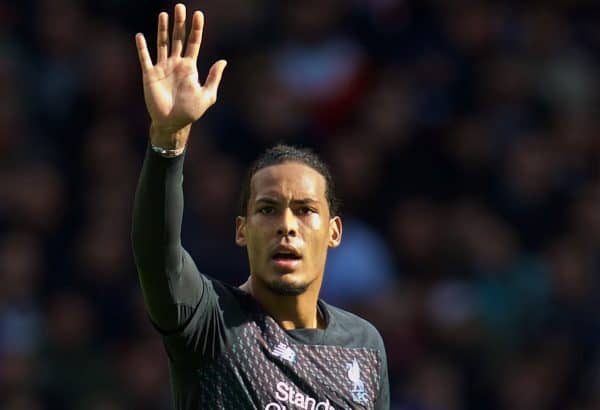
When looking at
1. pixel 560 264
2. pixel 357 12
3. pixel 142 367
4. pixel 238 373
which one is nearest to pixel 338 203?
pixel 238 373

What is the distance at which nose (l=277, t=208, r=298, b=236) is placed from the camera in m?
4.73

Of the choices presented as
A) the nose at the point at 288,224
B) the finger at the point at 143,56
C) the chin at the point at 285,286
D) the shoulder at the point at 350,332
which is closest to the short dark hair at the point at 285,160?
the nose at the point at 288,224

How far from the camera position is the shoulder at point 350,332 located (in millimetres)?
4934

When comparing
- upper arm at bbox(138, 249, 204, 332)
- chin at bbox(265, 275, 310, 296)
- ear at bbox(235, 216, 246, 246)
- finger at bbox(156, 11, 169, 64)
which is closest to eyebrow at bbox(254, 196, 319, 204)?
ear at bbox(235, 216, 246, 246)

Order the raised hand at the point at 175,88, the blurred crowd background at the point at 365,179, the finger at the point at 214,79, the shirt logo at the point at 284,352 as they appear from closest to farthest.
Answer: the raised hand at the point at 175,88 < the finger at the point at 214,79 < the shirt logo at the point at 284,352 < the blurred crowd background at the point at 365,179

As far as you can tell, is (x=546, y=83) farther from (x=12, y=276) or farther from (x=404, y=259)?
(x=12, y=276)

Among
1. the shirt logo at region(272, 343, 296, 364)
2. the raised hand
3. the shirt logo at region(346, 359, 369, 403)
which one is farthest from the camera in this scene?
the shirt logo at region(346, 359, 369, 403)

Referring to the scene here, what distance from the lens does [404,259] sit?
971 cm

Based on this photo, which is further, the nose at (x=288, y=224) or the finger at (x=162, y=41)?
the nose at (x=288, y=224)

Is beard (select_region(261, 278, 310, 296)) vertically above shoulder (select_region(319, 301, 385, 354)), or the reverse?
beard (select_region(261, 278, 310, 296))

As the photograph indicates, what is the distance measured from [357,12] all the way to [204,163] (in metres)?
1.85

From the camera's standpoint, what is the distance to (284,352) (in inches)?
185

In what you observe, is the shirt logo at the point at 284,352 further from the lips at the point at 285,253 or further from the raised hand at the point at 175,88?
the raised hand at the point at 175,88

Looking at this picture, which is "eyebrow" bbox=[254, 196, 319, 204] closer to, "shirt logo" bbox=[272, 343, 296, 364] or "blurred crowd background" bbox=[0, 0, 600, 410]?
"shirt logo" bbox=[272, 343, 296, 364]
